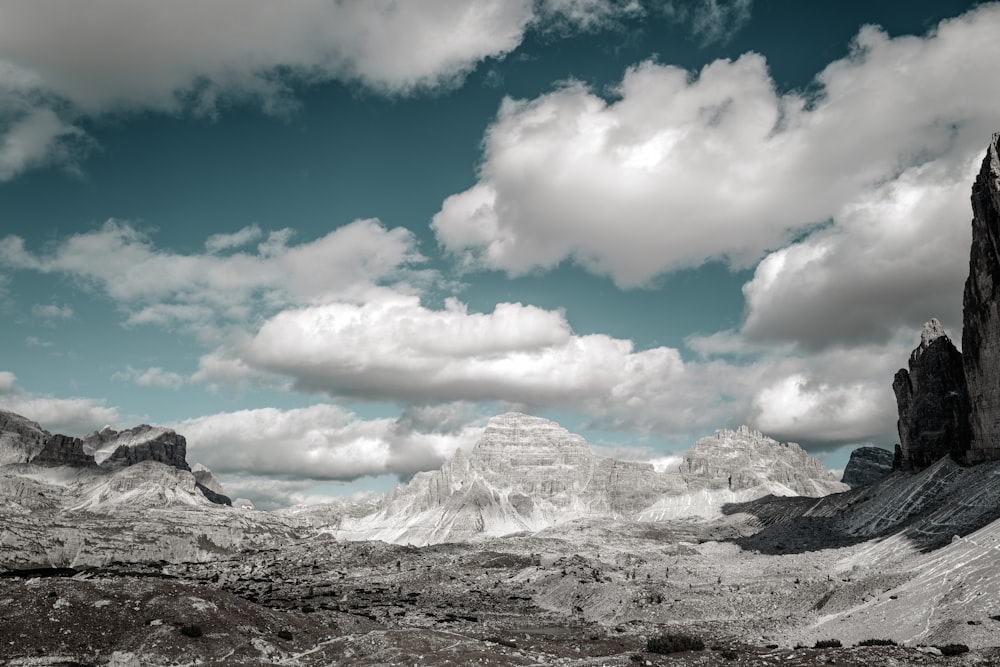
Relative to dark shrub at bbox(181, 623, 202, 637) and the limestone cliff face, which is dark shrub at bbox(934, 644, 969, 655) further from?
the limestone cliff face

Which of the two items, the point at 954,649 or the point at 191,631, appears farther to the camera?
the point at 191,631

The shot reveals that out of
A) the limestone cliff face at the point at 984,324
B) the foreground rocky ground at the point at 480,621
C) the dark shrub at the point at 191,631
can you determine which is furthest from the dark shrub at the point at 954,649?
the limestone cliff face at the point at 984,324

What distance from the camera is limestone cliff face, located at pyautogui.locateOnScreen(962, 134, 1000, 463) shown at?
153000 mm

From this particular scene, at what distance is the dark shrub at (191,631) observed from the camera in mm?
53875

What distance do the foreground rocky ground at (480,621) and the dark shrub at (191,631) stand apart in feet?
0.49

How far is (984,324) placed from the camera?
160375 mm

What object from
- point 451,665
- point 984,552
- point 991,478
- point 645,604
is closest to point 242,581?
point 645,604

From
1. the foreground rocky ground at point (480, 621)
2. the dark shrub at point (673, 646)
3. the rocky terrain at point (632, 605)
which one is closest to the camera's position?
the foreground rocky ground at point (480, 621)

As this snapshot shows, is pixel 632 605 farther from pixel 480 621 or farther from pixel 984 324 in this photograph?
pixel 984 324

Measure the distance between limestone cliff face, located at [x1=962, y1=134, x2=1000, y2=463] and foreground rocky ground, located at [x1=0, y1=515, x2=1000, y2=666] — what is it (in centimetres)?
5759

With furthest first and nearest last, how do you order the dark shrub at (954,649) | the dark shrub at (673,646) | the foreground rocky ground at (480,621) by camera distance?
the dark shrub at (673,646) → the foreground rocky ground at (480,621) → the dark shrub at (954,649)

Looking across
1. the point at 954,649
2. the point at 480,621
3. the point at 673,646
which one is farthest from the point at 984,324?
the point at 673,646

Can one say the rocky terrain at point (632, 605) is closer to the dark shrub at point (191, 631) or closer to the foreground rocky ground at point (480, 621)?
the dark shrub at point (191, 631)

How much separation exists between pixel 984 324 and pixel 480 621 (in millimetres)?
139710
